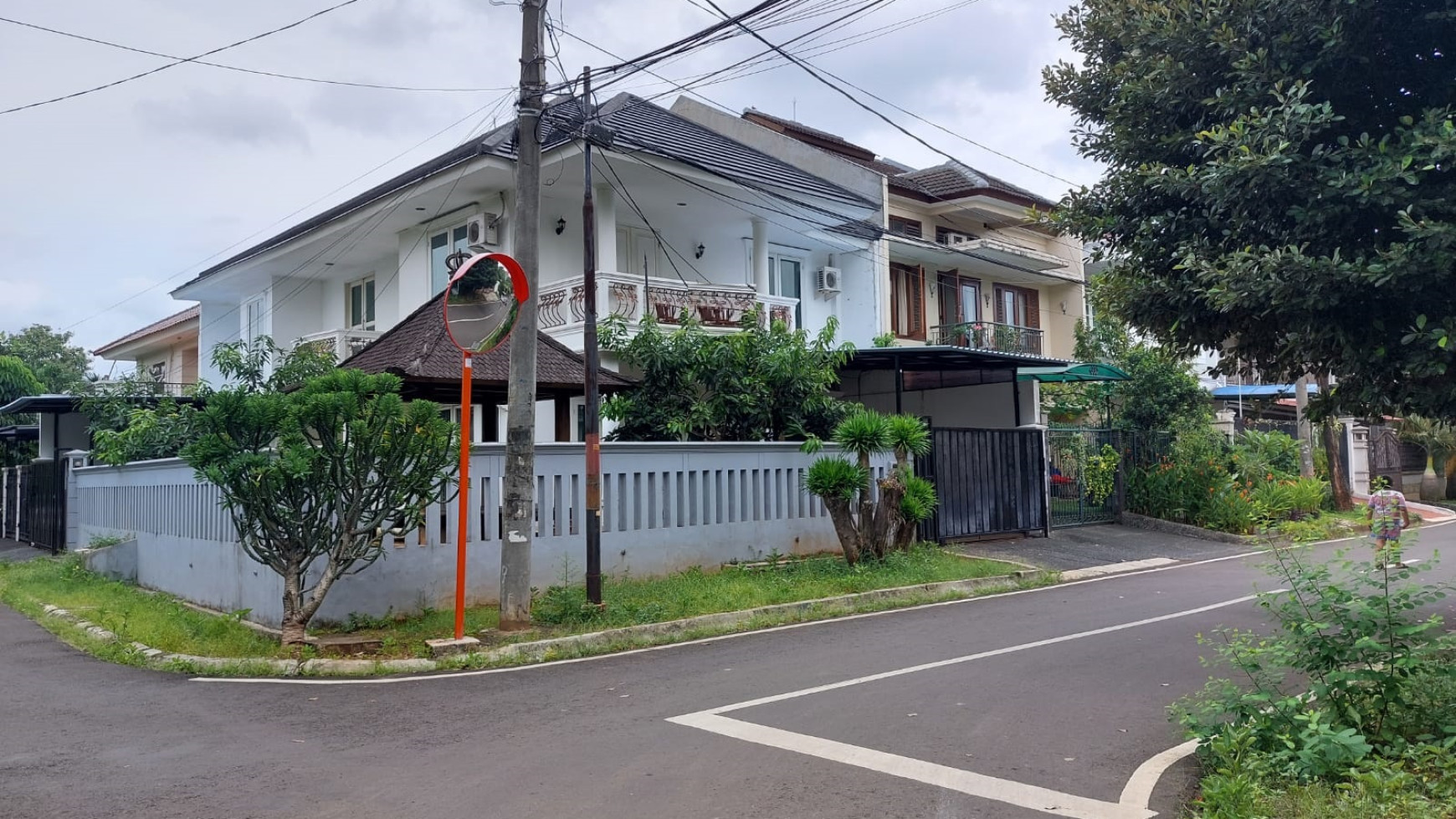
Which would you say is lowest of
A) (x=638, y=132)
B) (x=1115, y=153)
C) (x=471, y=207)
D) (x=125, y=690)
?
(x=125, y=690)

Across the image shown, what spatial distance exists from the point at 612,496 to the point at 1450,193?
9473mm

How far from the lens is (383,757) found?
21.2 ft

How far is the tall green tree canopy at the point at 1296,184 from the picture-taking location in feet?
21.0

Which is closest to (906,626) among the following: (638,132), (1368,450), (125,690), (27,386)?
(125,690)

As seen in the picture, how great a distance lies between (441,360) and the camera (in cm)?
1397

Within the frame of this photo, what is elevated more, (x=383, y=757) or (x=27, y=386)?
(x=27, y=386)

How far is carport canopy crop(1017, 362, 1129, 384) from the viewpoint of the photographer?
20891mm

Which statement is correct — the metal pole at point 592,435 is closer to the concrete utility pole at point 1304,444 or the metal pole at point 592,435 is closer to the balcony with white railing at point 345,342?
the balcony with white railing at point 345,342

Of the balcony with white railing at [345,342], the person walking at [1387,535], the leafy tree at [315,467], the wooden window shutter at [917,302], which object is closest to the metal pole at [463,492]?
the leafy tree at [315,467]

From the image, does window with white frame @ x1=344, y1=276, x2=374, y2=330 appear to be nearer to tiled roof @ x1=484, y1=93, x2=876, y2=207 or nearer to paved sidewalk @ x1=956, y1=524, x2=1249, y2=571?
tiled roof @ x1=484, y1=93, x2=876, y2=207

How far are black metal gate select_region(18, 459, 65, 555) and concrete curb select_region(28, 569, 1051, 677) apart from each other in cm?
854

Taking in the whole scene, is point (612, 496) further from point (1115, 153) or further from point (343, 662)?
point (1115, 153)

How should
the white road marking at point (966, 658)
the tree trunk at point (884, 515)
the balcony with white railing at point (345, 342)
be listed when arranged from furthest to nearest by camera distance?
the balcony with white railing at point (345, 342) < the tree trunk at point (884, 515) < the white road marking at point (966, 658)

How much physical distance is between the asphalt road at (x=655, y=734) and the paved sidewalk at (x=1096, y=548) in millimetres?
6244
